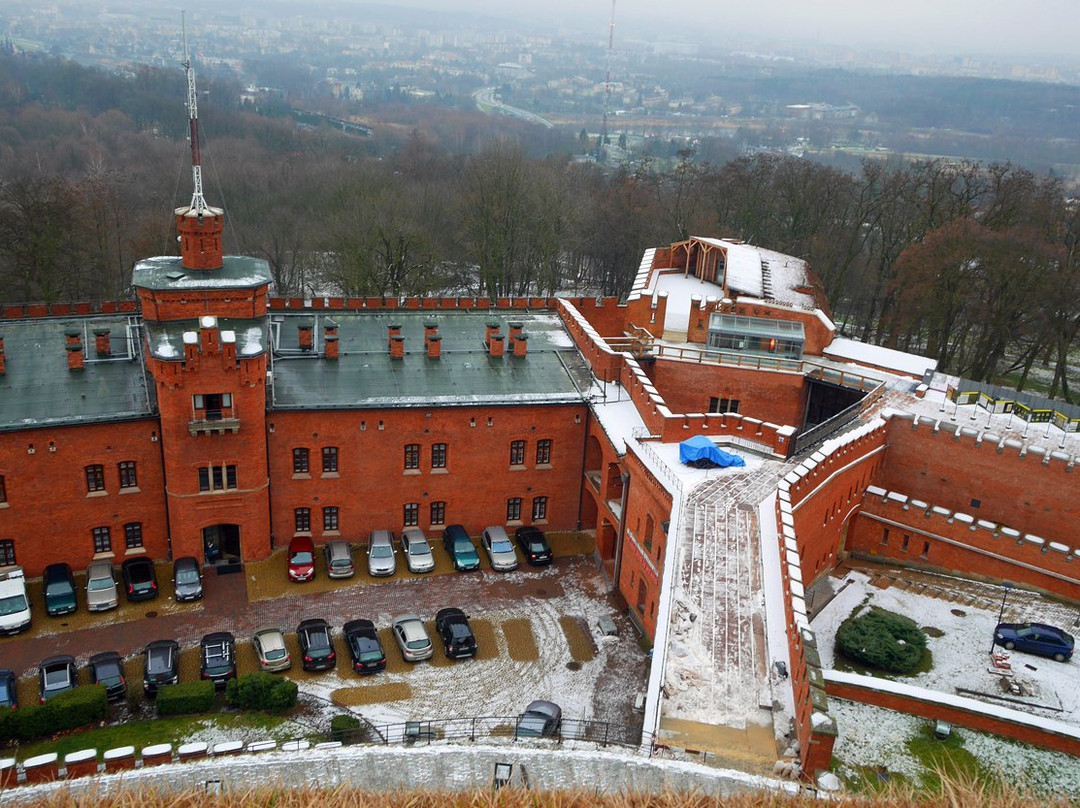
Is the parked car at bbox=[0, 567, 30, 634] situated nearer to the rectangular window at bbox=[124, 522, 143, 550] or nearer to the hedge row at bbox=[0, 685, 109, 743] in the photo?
the rectangular window at bbox=[124, 522, 143, 550]

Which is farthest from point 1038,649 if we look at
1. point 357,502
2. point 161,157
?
point 161,157

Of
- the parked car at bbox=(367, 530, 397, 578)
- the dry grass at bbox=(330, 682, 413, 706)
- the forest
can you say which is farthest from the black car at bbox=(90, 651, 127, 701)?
the forest

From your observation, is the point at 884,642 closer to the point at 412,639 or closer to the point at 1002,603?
the point at 1002,603

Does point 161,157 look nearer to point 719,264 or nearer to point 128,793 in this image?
point 719,264

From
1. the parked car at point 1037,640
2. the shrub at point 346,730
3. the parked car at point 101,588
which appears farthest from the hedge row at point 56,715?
the parked car at point 1037,640

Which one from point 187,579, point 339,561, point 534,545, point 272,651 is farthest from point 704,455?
point 187,579

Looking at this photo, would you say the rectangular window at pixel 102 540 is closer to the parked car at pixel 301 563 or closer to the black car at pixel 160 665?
the black car at pixel 160 665
